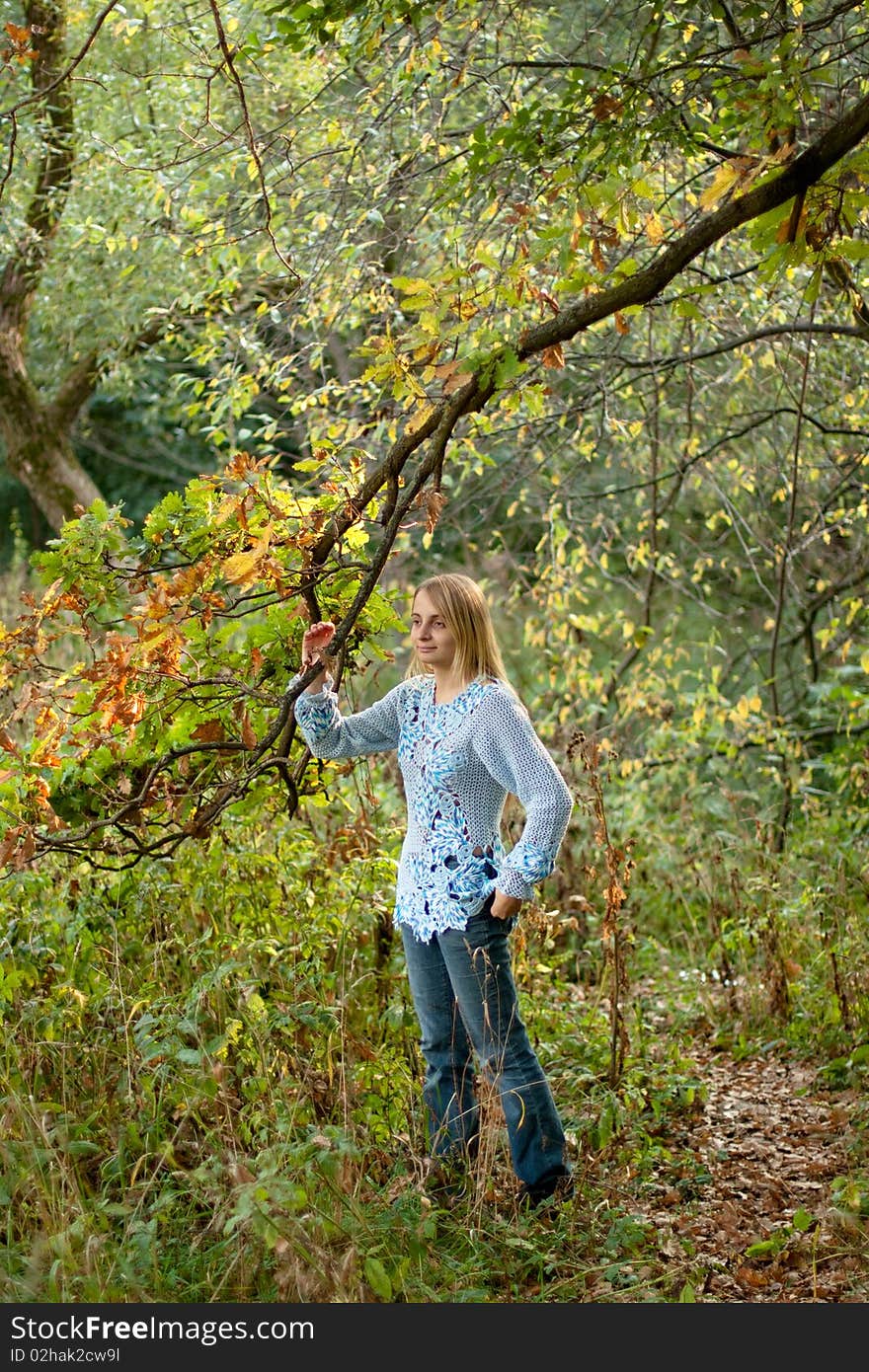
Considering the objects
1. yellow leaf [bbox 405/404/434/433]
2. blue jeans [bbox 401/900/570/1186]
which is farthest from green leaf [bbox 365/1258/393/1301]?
yellow leaf [bbox 405/404/434/433]

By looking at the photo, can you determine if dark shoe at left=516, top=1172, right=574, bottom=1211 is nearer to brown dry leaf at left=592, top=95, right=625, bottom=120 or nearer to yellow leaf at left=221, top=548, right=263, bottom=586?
yellow leaf at left=221, top=548, right=263, bottom=586

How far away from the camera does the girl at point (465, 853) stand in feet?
10.9

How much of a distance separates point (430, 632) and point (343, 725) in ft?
1.11

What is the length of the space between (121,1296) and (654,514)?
4409 mm

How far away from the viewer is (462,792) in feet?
11.2

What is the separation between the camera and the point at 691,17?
216 inches

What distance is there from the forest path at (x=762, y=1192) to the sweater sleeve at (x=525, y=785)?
3.31 ft

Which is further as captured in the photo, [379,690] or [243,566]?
[379,690]

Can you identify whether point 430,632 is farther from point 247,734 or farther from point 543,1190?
point 543,1190

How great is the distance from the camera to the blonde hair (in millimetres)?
3457

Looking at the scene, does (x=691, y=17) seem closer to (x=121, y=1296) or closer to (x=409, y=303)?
(x=409, y=303)

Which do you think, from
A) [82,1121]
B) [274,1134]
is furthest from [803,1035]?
[82,1121]

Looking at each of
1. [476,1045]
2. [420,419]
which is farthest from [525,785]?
[420,419]

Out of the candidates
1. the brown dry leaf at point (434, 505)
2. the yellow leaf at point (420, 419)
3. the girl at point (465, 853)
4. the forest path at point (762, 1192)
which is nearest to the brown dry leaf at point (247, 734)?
the girl at point (465, 853)
